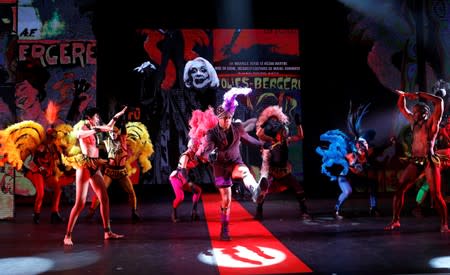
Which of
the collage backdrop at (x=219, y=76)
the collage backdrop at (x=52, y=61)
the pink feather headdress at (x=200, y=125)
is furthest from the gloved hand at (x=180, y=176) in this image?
the collage backdrop at (x=52, y=61)

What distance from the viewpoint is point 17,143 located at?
812 cm

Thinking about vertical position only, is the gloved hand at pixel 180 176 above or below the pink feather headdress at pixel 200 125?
below

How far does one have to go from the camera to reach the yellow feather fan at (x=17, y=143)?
809 centimetres

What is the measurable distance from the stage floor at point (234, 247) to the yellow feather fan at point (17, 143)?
104cm

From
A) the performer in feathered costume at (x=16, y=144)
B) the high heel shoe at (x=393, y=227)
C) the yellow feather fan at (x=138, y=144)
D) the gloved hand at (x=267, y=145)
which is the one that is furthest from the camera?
the yellow feather fan at (x=138, y=144)

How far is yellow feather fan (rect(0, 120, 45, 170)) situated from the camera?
8.09 meters

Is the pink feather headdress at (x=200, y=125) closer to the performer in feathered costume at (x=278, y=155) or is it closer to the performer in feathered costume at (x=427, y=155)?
the performer in feathered costume at (x=278, y=155)

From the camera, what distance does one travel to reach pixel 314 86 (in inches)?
464

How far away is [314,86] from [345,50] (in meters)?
1.14

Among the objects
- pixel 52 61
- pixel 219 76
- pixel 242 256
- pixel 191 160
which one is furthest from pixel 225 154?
pixel 52 61

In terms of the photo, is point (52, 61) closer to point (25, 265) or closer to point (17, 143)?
point (17, 143)

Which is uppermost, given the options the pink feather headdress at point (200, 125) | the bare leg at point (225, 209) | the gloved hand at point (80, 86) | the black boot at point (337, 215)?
the gloved hand at point (80, 86)

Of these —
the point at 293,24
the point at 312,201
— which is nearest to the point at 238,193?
the point at 312,201

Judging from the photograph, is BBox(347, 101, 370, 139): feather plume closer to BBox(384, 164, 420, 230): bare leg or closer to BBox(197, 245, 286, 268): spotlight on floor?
BBox(384, 164, 420, 230): bare leg
